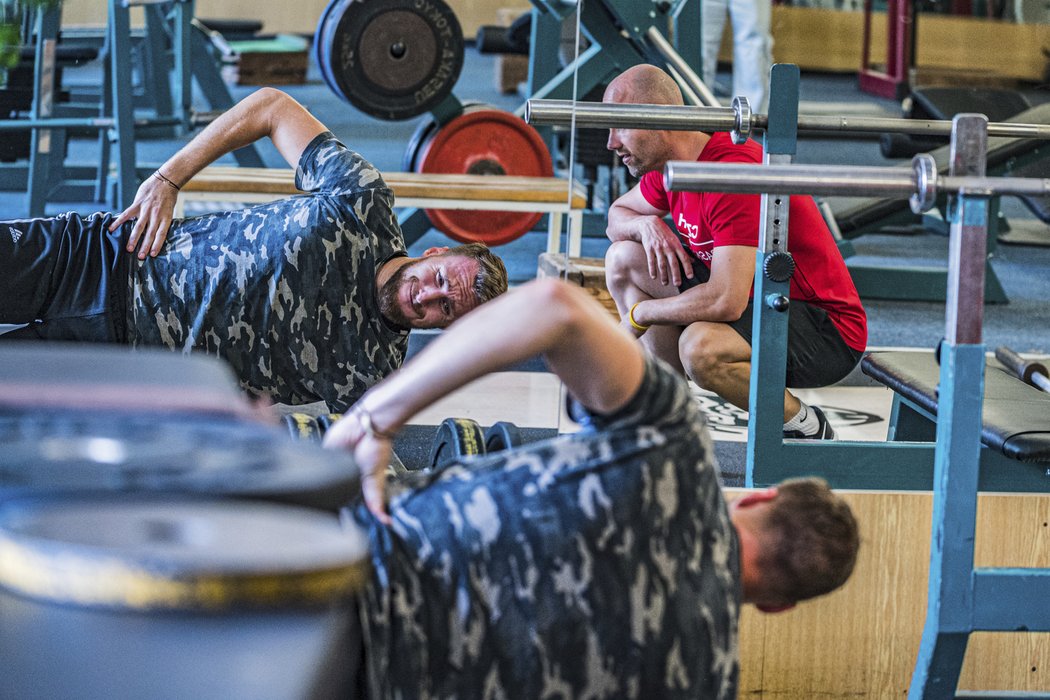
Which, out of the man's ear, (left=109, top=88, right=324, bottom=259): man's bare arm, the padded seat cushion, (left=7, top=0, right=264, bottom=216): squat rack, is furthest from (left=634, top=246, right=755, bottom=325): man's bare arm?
(left=7, top=0, right=264, bottom=216): squat rack

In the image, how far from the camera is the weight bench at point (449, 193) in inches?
155

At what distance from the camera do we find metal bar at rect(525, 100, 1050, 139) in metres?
2.24

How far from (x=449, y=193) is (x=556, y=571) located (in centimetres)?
290

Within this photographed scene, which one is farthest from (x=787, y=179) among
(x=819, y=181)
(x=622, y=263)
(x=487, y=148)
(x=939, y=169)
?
(x=487, y=148)

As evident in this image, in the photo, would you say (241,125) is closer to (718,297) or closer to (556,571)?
(718,297)

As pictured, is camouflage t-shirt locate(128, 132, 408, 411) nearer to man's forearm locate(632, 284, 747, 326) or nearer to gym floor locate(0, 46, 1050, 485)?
gym floor locate(0, 46, 1050, 485)

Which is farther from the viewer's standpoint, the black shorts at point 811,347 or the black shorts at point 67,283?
the black shorts at point 811,347

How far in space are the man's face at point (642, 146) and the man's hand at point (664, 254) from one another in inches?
6.2

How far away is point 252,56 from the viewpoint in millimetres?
7727

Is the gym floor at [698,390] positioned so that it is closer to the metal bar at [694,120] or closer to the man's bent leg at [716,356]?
the man's bent leg at [716,356]

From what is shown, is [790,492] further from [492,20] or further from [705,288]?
[492,20]

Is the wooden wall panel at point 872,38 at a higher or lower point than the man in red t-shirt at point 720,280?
higher

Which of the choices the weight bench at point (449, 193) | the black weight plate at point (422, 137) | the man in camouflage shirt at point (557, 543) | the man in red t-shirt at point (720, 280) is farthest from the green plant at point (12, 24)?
the man in camouflage shirt at point (557, 543)

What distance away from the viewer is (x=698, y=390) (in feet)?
11.8
